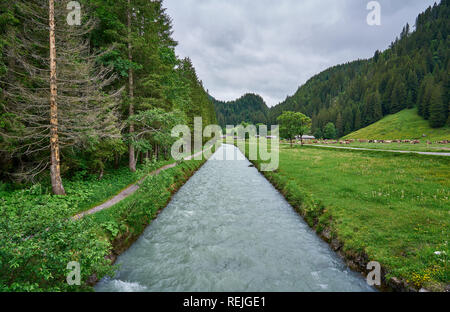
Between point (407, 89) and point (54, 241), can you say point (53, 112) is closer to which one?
point (54, 241)

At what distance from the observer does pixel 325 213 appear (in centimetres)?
1058

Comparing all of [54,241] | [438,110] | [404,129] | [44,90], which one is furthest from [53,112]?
[438,110]

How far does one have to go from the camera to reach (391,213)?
30.7 feet

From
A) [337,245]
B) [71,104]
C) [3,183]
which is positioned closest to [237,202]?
[337,245]

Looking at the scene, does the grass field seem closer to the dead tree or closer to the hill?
the dead tree

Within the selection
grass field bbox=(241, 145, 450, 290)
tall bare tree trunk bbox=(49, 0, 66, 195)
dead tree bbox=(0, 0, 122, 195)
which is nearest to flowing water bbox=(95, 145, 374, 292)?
grass field bbox=(241, 145, 450, 290)

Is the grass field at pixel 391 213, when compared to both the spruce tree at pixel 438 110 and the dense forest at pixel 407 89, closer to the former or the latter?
the spruce tree at pixel 438 110

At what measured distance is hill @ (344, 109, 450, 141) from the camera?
222 ft

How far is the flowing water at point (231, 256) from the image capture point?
6625mm

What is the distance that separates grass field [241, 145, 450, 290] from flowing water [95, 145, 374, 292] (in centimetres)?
113

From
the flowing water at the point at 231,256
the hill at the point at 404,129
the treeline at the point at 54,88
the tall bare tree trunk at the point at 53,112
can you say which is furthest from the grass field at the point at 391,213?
the hill at the point at 404,129

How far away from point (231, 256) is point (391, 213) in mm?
8662

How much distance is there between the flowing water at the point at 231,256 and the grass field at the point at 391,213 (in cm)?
113

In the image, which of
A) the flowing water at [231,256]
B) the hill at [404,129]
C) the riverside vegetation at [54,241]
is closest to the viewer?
the riverside vegetation at [54,241]
